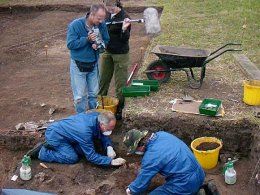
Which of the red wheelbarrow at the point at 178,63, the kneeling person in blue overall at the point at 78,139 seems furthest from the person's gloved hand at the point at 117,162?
the red wheelbarrow at the point at 178,63

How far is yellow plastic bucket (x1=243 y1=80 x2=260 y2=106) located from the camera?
7.44 metres

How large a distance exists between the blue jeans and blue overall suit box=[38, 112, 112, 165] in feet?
2.19

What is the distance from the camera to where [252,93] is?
24.6 feet

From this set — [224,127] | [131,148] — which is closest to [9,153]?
[131,148]

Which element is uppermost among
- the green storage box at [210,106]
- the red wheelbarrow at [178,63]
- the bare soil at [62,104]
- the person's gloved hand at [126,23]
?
the person's gloved hand at [126,23]

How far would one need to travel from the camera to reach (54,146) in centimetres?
686

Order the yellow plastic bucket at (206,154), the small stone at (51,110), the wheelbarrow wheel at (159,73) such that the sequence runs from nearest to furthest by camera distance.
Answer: the yellow plastic bucket at (206,154) → the wheelbarrow wheel at (159,73) → the small stone at (51,110)

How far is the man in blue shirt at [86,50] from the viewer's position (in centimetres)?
691

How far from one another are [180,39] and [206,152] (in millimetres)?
5097

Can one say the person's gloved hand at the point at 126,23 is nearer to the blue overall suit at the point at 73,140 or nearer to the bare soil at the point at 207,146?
the blue overall suit at the point at 73,140

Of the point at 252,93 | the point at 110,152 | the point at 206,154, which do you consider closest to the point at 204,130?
the point at 206,154

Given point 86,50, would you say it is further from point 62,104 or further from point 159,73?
point 62,104

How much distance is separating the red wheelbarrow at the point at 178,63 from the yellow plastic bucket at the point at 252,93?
2.62 feet

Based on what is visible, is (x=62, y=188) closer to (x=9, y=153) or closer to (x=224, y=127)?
(x=9, y=153)
